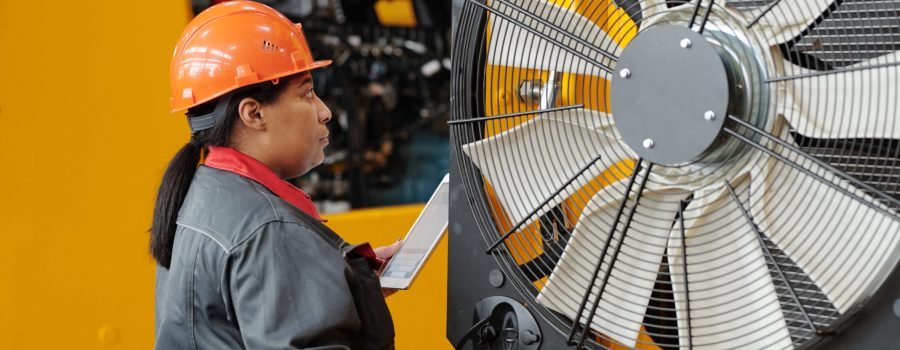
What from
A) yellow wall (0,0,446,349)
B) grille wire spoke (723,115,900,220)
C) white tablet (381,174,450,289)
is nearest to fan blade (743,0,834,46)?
grille wire spoke (723,115,900,220)

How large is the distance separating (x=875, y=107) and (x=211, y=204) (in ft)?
3.71

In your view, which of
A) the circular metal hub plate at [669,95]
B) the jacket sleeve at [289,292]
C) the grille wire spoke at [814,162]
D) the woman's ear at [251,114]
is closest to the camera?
the grille wire spoke at [814,162]

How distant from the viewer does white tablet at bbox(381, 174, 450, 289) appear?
2.06m

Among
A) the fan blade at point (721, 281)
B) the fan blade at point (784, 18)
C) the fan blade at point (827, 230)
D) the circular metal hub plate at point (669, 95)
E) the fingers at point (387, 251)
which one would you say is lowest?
the fingers at point (387, 251)

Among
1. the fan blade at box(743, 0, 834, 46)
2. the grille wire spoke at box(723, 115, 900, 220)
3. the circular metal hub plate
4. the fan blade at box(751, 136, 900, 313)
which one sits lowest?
the fan blade at box(751, 136, 900, 313)

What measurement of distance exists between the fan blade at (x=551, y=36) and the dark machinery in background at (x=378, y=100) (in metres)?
3.09

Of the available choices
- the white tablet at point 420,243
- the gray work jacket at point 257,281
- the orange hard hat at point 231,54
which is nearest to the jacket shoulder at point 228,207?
the gray work jacket at point 257,281

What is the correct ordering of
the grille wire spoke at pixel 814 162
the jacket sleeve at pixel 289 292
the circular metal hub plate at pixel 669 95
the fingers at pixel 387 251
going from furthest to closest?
1. the fingers at pixel 387 251
2. the jacket sleeve at pixel 289 292
3. the circular metal hub plate at pixel 669 95
4. the grille wire spoke at pixel 814 162

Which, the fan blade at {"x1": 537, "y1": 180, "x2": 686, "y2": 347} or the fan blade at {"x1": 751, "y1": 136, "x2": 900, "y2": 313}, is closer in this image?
the fan blade at {"x1": 751, "y1": 136, "x2": 900, "y2": 313}

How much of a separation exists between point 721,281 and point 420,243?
0.69m

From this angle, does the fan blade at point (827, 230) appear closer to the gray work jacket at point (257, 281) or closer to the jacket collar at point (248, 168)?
the gray work jacket at point (257, 281)

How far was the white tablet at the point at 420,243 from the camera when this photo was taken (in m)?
2.06

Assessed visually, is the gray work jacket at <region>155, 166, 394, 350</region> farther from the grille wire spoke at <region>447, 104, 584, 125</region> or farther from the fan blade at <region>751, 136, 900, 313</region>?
the fan blade at <region>751, 136, 900, 313</region>

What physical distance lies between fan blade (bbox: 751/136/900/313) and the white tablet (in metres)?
0.69
